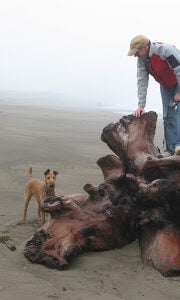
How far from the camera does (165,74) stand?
20.4 feet

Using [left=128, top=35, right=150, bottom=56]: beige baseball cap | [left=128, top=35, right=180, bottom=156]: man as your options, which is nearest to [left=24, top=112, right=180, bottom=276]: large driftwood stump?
[left=128, top=35, right=180, bottom=156]: man

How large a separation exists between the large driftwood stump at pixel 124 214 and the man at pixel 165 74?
2.54 feet

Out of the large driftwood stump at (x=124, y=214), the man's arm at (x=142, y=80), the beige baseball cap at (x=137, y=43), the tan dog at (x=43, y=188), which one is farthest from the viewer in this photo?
the tan dog at (x=43, y=188)

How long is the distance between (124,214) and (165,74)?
246cm

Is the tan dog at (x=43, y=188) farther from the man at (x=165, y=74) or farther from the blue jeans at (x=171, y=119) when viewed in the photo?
the blue jeans at (x=171, y=119)

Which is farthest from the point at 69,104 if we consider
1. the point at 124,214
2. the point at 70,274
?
the point at 70,274

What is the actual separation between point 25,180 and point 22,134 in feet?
22.3

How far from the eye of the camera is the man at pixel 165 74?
5.90 meters

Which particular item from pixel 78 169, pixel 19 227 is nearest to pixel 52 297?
pixel 19 227

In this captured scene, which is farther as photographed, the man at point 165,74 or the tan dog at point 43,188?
the tan dog at point 43,188

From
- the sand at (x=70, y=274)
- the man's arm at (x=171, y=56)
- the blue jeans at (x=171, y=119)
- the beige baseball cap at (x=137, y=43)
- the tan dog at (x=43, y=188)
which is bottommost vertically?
the sand at (x=70, y=274)

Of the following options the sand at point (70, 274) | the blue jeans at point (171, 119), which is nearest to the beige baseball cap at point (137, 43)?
the blue jeans at point (171, 119)

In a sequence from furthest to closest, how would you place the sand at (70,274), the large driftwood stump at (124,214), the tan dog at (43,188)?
the tan dog at (43,188) < the large driftwood stump at (124,214) < the sand at (70,274)

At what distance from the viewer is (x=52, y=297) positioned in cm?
353
